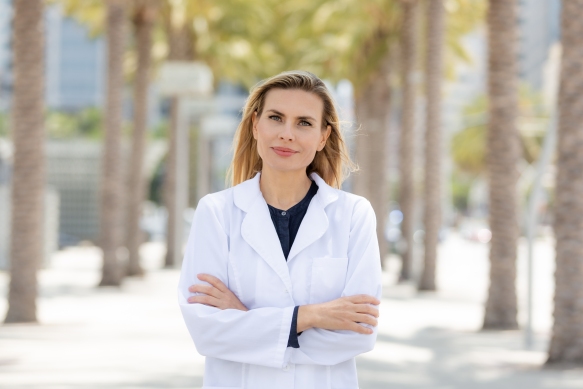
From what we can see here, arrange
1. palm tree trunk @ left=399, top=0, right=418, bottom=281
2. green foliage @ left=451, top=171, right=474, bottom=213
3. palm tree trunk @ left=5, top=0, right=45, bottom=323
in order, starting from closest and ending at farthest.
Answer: palm tree trunk @ left=5, top=0, right=45, bottom=323 < palm tree trunk @ left=399, top=0, right=418, bottom=281 < green foliage @ left=451, top=171, right=474, bottom=213

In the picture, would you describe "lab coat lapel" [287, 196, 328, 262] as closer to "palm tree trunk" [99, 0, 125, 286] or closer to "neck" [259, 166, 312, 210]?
"neck" [259, 166, 312, 210]

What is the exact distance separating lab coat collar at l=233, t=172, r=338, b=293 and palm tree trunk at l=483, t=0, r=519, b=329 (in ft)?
34.1

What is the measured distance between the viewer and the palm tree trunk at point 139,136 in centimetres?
2245

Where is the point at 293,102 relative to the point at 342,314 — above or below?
above

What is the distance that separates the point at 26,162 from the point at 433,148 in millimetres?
9794

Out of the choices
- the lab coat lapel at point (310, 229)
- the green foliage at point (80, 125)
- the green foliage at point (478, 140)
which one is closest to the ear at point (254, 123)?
the lab coat lapel at point (310, 229)

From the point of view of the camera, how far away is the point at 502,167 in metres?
12.9

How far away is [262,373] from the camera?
8.82 feet

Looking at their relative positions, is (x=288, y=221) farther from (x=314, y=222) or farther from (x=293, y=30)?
(x=293, y=30)

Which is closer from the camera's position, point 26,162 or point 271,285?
point 271,285

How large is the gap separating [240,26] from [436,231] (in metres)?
13.8

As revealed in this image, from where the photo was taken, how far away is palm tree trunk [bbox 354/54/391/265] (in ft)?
88.3

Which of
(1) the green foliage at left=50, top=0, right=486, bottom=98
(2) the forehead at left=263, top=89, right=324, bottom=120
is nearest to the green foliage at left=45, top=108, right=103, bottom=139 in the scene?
(1) the green foliage at left=50, top=0, right=486, bottom=98

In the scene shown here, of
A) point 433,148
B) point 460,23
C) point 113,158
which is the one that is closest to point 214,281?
point 113,158
